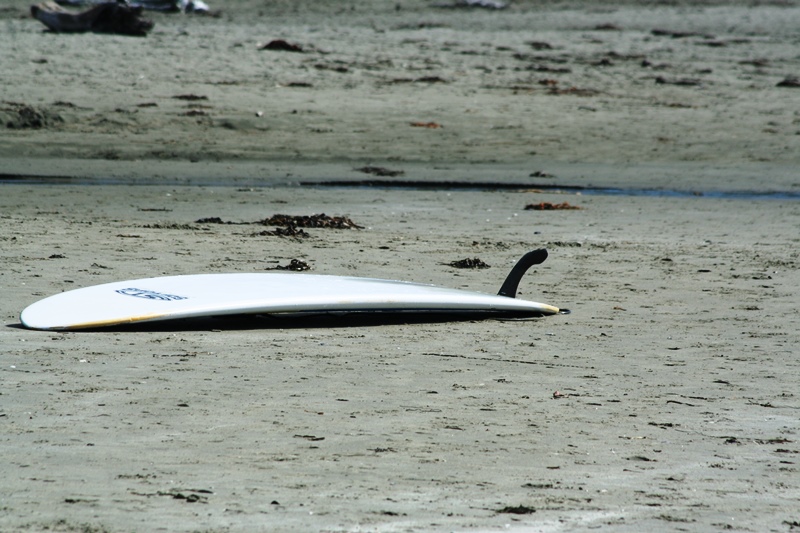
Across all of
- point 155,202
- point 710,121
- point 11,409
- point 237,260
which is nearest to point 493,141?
point 710,121

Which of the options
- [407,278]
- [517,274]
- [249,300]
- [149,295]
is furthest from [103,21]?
[249,300]

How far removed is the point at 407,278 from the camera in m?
7.69

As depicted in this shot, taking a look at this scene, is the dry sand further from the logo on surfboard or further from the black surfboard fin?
the black surfboard fin

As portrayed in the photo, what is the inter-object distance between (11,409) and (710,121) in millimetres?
13049

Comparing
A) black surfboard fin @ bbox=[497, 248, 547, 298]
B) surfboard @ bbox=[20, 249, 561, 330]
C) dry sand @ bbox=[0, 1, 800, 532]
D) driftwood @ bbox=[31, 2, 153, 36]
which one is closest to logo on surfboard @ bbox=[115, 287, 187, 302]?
surfboard @ bbox=[20, 249, 561, 330]

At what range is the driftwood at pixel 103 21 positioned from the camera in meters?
18.9

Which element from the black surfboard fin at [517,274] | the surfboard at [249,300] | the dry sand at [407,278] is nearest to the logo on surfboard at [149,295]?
the surfboard at [249,300]

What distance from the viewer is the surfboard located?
224 inches

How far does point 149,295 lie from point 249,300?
519 millimetres

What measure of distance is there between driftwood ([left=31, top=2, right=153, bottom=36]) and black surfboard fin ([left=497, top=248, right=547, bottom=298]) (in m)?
13.6

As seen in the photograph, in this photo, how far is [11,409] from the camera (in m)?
4.30

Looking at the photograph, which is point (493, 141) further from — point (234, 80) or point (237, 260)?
point (237, 260)

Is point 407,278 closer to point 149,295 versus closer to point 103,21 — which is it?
point 149,295

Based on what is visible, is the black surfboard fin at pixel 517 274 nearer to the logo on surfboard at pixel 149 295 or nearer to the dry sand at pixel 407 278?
the dry sand at pixel 407 278
